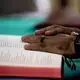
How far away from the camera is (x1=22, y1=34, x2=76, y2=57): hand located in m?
0.60

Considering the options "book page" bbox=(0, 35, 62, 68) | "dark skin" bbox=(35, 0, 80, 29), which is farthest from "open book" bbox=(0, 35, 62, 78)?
"dark skin" bbox=(35, 0, 80, 29)

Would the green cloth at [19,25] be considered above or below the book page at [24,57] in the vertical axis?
above

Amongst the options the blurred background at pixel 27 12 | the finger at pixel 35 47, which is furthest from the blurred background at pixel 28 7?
the finger at pixel 35 47

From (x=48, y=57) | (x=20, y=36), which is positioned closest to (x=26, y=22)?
(x=20, y=36)

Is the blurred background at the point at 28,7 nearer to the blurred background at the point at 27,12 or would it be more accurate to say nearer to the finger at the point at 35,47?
the blurred background at the point at 27,12

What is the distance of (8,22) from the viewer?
2.17 feet

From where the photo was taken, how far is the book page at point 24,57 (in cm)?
58

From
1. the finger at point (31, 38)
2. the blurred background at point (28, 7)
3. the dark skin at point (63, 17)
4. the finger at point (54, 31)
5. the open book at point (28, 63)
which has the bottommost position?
the open book at point (28, 63)

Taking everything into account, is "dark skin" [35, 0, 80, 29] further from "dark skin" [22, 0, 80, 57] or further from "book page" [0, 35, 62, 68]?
"book page" [0, 35, 62, 68]

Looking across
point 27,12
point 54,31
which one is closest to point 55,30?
point 54,31

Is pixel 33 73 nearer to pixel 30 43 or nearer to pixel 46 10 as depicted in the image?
pixel 30 43

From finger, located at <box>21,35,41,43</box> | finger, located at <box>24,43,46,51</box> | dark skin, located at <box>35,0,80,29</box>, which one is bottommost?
finger, located at <box>24,43,46,51</box>

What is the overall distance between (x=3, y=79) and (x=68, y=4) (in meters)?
0.34

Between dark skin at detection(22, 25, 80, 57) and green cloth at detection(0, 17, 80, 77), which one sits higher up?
green cloth at detection(0, 17, 80, 77)
